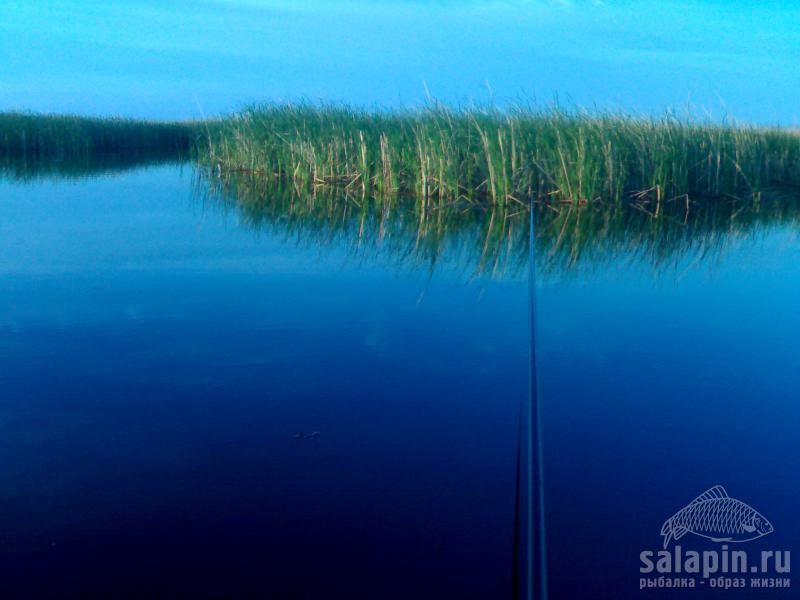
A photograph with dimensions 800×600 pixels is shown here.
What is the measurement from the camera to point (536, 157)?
9.20 metres

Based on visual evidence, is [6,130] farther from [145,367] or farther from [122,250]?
[145,367]

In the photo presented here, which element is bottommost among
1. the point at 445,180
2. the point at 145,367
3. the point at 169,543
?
the point at 169,543

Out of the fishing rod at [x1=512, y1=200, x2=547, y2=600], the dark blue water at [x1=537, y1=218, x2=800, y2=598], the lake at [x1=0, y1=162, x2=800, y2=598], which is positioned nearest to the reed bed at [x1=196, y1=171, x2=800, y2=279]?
the lake at [x1=0, y1=162, x2=800, y2=598]

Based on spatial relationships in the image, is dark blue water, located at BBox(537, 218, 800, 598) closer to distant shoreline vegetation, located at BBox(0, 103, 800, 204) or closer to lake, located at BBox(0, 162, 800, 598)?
lake, located at BBox(0, 162, 800, 598)

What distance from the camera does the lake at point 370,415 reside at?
6.54 feet

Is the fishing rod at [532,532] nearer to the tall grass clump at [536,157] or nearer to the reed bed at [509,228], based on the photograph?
the reed bed at [509,228]

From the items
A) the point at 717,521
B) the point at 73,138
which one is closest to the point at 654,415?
the point at 717,521

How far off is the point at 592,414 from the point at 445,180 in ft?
22.1

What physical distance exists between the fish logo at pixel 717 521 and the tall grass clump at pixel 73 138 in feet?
56.5

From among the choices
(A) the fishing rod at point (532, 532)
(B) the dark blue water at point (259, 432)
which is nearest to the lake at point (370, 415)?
(B) the dark blue water at point (259, 432)

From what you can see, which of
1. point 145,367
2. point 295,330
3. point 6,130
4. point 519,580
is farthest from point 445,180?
point 6,130

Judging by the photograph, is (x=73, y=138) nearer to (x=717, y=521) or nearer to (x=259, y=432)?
(x=259, y=432)

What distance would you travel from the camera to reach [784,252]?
6758mm

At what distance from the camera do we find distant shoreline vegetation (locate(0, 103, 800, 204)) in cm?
909
